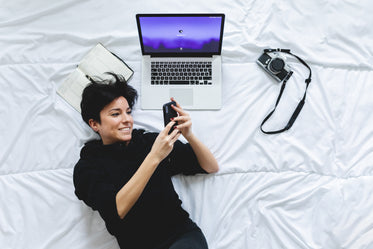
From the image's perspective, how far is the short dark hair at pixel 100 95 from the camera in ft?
4.09

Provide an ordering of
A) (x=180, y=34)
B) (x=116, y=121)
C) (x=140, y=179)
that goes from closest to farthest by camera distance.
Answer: (x=140, y=179)
(x=116, y=121)
(x=180, y=34)

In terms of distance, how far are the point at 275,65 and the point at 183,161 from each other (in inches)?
22.2

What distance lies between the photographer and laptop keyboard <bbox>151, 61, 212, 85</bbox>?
1.41m

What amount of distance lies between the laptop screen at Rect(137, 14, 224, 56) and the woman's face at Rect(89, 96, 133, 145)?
0.29 meters

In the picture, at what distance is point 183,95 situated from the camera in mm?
1405

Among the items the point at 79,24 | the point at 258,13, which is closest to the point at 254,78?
the point at 258,13

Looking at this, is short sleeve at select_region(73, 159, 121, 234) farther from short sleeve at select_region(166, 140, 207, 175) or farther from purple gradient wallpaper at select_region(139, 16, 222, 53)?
purple gradient wallpaper at select_region(139, 16, 222, 53)

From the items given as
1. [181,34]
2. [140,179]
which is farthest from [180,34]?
[140,179]

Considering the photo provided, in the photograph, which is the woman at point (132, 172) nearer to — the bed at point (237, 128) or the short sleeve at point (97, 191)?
the short sleeve at point (97, 191)

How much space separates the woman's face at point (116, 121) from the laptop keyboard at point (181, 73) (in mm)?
226

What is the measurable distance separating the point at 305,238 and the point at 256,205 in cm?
22

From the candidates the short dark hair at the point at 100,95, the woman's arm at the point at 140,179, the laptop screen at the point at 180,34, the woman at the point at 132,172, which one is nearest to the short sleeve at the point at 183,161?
the woman at the point at 132,172

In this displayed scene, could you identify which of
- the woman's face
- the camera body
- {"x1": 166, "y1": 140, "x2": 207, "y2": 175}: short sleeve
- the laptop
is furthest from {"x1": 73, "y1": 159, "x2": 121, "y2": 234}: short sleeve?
the camera body

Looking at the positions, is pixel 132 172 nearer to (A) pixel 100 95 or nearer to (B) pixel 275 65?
(A) pixel 100 95
